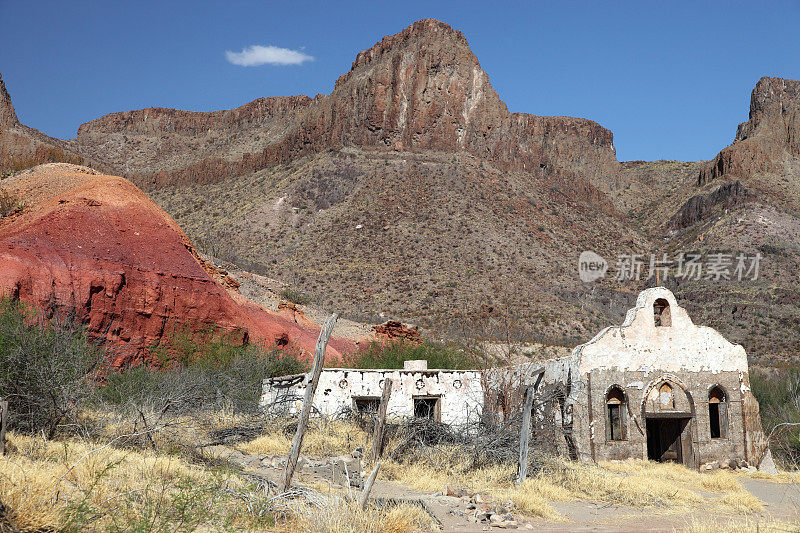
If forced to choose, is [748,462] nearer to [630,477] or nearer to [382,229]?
[630,477]

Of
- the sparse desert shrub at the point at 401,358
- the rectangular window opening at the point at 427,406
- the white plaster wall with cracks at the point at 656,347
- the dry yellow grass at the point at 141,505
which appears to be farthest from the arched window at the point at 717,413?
the dry yellow grass at the point at 141,505

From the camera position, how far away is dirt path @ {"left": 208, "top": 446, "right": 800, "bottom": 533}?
1091 centimetres

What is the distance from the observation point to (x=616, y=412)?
1825 cm

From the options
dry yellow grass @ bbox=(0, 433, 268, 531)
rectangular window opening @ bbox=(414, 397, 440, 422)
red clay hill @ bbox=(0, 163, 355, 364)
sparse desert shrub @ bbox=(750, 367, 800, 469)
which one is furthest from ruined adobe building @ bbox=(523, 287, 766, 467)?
red clay hill @ bbox=(0, 163, 355, 364)

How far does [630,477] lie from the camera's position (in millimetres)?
15562

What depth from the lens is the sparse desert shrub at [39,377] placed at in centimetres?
1298

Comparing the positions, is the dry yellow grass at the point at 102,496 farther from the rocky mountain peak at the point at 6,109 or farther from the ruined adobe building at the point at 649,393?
the rocky mountain peak at the point at 6,109

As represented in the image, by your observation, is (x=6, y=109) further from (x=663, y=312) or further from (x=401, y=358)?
(x=663, y=312)

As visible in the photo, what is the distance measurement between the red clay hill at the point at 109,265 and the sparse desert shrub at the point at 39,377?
5.48 metres

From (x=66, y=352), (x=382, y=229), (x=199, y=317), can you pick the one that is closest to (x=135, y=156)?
(x=382, y=229)

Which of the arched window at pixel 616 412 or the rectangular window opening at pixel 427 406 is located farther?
the rectangular window opening at pixel 427 406

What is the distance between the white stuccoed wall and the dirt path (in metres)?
5.88

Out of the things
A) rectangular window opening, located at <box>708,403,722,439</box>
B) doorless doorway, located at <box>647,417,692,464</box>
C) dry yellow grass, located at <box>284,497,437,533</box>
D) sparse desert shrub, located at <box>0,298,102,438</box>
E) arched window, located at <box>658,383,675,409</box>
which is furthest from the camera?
rectangular window opening, located at <box>708,403,722,439</box>

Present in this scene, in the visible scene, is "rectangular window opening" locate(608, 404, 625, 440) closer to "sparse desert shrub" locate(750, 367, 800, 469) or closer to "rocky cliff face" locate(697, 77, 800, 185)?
"sparse desert shrub" locate(750, 367, 800, 469)
